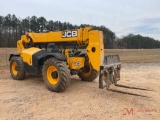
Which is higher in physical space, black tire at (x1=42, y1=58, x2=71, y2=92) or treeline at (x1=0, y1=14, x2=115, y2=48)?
treeline at (x1=0, y1=14, x2=115, y2=48)

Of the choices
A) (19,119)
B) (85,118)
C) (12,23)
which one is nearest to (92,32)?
(85,118)

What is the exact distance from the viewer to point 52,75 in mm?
7938

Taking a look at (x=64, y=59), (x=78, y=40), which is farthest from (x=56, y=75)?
(x=78, y=40)

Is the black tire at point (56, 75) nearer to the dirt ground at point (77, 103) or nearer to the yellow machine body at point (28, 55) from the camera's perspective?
the dirt ground at point (77, 103)

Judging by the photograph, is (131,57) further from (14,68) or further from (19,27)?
(19,27)

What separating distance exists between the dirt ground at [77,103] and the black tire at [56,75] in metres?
0.23

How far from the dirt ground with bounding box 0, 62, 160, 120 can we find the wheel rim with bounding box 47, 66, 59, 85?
1.30ft

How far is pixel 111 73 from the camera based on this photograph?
7465mm

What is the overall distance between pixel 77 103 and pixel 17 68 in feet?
13.1

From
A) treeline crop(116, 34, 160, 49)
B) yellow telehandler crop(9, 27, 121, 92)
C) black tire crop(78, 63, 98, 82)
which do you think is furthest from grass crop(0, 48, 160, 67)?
treeline crop(116, 34, 160, 49)

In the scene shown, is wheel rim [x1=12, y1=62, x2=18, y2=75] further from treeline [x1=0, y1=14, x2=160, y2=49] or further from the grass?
A: treeline [x1=0, y1=14, x2=160, y2=49]

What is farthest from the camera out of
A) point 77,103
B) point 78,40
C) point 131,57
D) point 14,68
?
point 131,57

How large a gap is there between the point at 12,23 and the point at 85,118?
6313cm

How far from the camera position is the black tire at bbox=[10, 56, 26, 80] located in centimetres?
950
